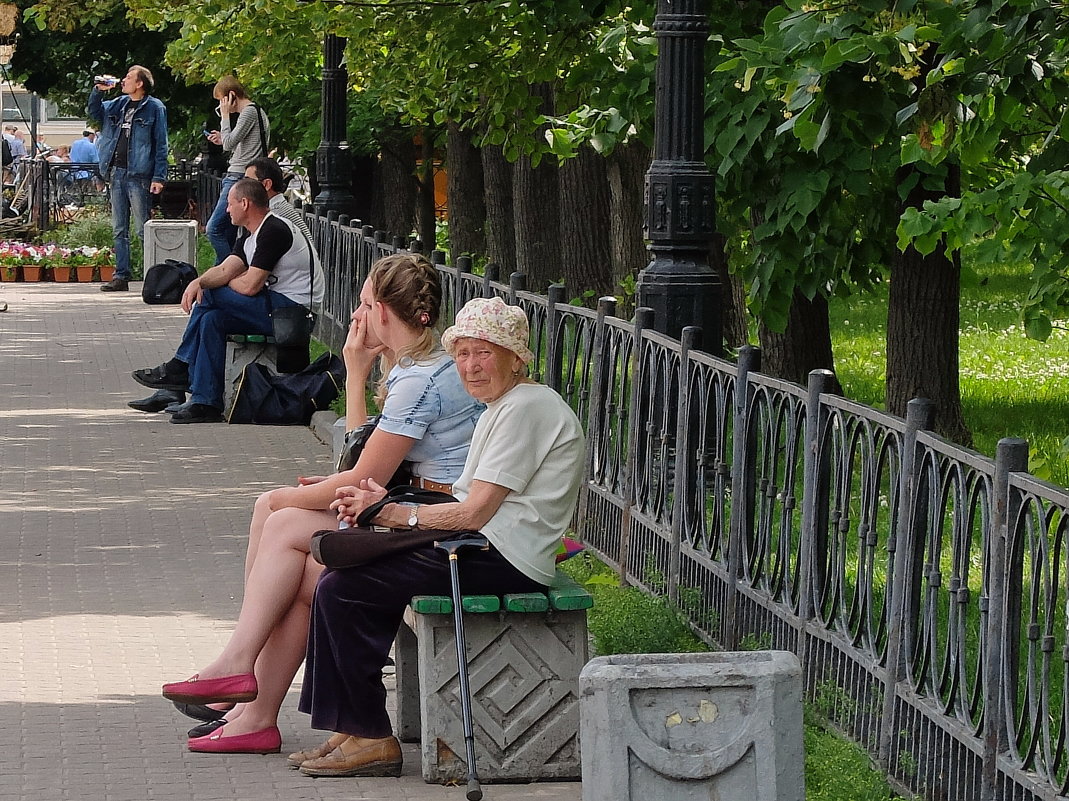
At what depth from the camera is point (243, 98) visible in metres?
17.5

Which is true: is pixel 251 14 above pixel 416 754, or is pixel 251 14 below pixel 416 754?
above

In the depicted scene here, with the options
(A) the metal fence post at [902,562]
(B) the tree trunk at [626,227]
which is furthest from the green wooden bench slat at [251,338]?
(A) the metal fence post at [902,562]

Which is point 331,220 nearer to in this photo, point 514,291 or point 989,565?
point 514,291

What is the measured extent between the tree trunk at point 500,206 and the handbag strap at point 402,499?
15.6m

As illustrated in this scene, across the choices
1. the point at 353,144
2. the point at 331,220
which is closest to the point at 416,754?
the point at 331,220

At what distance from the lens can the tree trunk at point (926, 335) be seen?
37.1 feet

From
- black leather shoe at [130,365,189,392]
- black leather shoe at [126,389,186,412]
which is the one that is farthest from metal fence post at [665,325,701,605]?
black leather shoe at [126,389,186,412]

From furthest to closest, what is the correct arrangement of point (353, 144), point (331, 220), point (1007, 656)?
1. point (353, 144)
2. point (331, 220)
3. point (1007, 656)

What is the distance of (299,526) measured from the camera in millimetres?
5695

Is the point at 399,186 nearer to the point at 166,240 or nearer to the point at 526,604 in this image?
the point at 166,240

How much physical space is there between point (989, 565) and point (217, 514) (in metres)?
5.65

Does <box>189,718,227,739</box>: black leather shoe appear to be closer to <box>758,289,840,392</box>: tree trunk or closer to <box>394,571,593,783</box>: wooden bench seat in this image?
<box>394,571,593,783</box>: wooden bench seat

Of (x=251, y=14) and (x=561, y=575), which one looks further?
(x=251, y=14)

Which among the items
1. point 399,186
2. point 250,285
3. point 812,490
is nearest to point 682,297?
point 812,490
